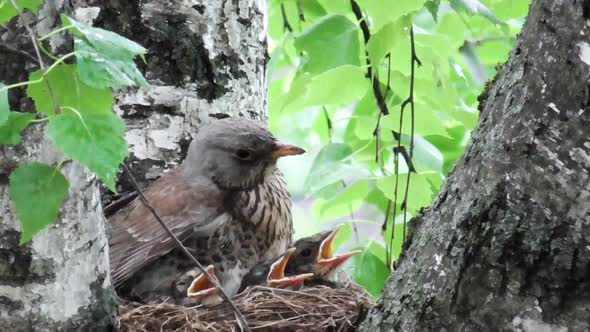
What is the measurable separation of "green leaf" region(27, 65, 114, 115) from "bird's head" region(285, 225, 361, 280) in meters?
1.61

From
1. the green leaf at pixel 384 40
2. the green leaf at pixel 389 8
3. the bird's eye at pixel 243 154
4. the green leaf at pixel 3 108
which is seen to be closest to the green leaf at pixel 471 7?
the green leaf at pixel 384 40

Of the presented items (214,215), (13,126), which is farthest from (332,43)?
(13,126)

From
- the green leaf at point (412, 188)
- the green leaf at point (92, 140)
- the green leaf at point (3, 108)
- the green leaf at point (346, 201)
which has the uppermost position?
the green leaf at point (3, 108)

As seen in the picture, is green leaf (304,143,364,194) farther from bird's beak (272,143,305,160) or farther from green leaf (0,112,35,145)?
green leaf (0,112,35,145)

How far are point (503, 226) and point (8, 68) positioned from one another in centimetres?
102

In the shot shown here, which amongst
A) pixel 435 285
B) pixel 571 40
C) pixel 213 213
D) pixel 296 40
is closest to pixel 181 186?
pixel 213 213

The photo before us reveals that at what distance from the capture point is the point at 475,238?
1.76m

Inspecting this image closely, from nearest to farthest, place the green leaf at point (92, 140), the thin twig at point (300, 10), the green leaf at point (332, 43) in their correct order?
1. the green leaf at point (92, 140)
2. the green leaf at point (332, 43)
3. the thin twig at point (300, 10)

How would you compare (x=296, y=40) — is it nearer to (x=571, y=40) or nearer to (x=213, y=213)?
(x=213, y=213)

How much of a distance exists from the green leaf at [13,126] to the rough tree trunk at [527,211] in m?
0.82

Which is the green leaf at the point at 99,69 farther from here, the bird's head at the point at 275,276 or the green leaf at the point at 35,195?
the bird's head at the point at 275,276

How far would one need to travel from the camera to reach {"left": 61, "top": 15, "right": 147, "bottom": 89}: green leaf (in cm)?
155

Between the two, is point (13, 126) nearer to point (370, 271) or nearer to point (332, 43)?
point (332, 43)

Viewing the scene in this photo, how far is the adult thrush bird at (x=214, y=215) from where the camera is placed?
2988 mm
